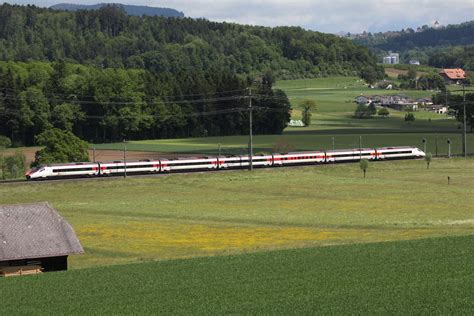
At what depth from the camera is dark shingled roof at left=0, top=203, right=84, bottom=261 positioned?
4291 centimetres

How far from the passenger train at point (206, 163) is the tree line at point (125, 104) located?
27.3 meters

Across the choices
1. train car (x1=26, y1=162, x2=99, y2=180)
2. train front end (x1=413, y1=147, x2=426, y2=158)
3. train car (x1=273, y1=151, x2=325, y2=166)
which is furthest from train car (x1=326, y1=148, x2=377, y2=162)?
train car (x1=26, y1=162, x2=99, y2=180)

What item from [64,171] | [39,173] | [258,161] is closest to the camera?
[39,173]

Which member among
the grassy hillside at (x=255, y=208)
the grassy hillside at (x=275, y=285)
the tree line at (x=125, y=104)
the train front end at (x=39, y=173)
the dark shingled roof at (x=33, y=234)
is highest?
the tree line at (x=125, y=104)

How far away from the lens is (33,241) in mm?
43375

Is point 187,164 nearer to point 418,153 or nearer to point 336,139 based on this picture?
point 418,153

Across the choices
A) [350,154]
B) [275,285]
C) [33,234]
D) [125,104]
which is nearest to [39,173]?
[350,154]

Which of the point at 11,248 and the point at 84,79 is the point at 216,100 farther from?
the point at 11,248

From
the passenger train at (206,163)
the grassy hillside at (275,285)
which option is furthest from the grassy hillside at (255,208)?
the grassy hillside at (275,285)

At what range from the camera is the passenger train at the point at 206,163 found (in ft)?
316

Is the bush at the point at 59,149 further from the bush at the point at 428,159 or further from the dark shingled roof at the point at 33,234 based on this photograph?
the dark shingled roof at the point at 33,234

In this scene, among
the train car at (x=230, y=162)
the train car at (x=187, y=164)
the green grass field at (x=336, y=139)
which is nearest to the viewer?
the train car at (x=187, y=164)

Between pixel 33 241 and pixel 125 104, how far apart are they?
107m

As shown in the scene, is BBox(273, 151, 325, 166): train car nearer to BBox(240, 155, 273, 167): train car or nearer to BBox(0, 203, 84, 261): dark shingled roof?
BBox(240, 155, 273, 167): train car
